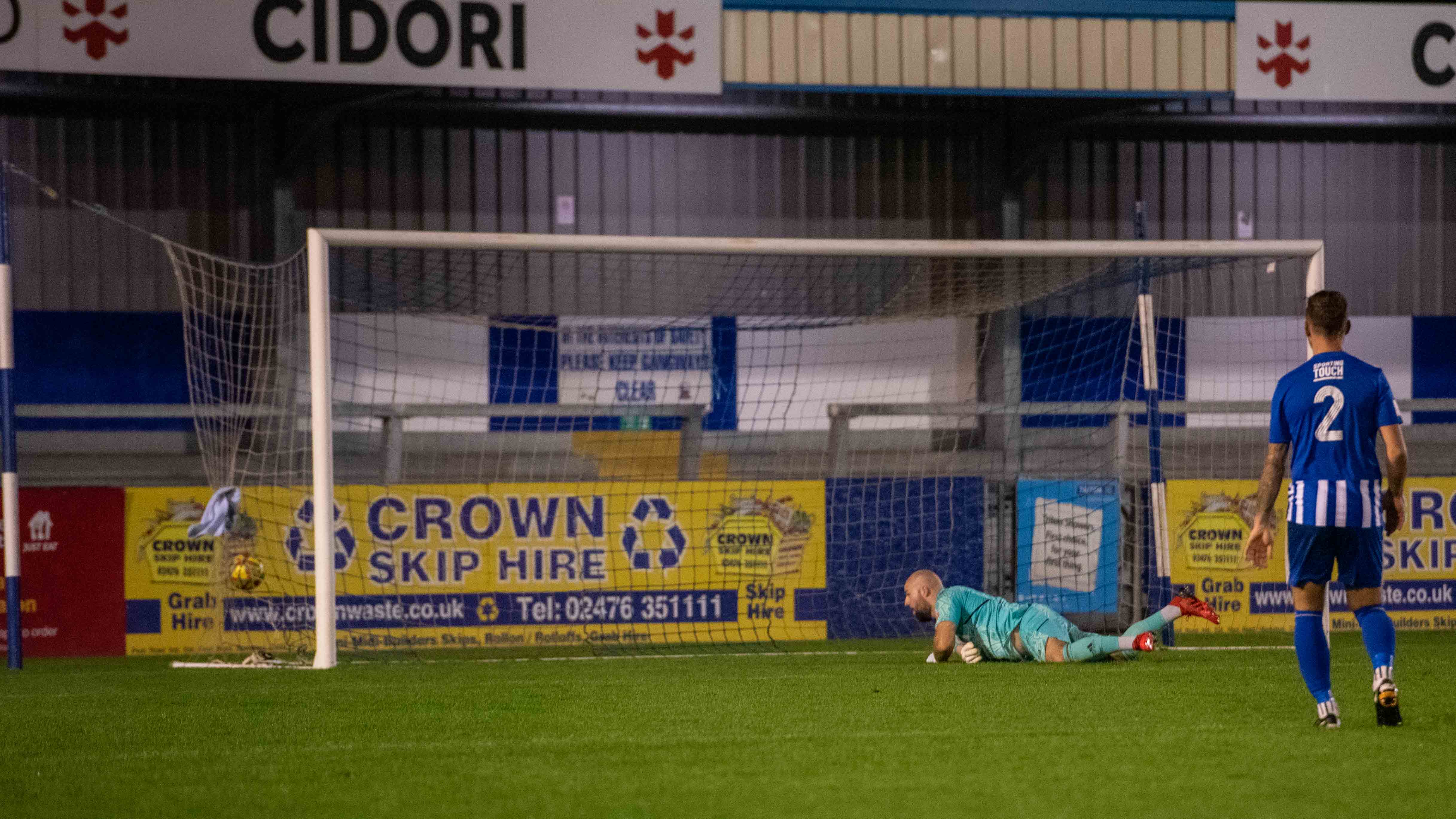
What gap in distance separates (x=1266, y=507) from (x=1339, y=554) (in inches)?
11.2

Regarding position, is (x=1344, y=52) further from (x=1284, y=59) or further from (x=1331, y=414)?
(x=1331, y=414)

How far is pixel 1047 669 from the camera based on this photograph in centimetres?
710

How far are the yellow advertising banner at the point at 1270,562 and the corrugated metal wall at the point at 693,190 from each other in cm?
573

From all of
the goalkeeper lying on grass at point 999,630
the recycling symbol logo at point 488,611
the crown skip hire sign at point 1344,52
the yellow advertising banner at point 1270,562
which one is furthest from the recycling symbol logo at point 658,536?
the crown skip hire sign at point 1344,52

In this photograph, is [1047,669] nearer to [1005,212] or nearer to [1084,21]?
[1084,21]

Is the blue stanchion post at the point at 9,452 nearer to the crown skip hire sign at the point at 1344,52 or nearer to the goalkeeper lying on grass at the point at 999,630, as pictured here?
the goalkeeper lying on grass at the point at 999,630

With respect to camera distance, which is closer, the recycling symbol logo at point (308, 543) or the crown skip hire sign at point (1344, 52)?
the recycling symbol logo at point (308, 543)

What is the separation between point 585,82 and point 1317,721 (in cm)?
844

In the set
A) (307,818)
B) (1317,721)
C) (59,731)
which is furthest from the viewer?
(59,731)

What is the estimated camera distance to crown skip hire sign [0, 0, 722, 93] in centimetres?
1086

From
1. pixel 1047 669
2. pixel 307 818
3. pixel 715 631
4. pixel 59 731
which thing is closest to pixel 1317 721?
pixel 1047 669

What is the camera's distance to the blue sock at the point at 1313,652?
15.2 ft

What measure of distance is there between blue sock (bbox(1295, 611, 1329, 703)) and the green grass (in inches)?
6.3

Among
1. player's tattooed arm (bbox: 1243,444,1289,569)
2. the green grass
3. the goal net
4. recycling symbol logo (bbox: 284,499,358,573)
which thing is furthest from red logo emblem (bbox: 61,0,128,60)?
player's tattooed arm (bbox: 1243,444,1289,569)
